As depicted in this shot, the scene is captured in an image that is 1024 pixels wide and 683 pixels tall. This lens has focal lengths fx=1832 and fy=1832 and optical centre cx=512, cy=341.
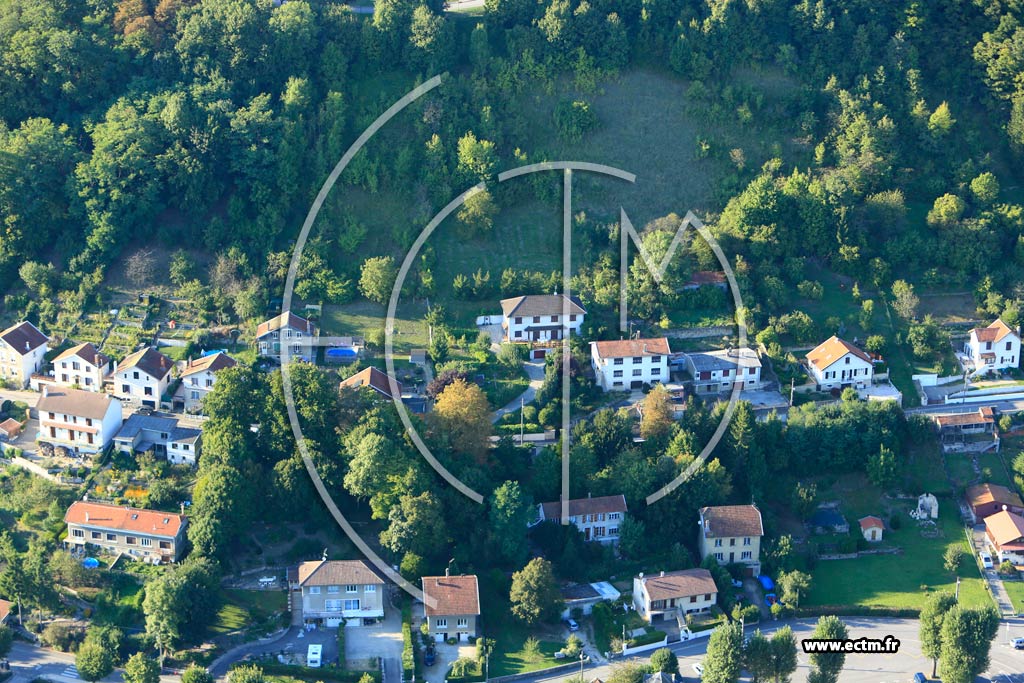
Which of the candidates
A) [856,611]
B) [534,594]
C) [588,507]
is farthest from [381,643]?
[856,611]

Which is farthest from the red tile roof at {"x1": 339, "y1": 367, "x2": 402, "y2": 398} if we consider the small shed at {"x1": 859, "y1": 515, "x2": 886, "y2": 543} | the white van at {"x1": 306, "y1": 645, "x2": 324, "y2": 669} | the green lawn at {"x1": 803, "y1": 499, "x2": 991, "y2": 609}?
the small shed at {"x1": 859, "y1": 515, "x2": 886, "y2": 543}

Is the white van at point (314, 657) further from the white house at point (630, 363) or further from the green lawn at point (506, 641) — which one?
the white house at point (630, 363)

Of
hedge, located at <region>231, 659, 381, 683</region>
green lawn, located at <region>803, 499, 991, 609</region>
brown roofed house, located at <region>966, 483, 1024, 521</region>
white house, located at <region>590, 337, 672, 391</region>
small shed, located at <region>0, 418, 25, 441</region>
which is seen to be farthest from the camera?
white house, located at <region>590, 337, 672, 391</region>

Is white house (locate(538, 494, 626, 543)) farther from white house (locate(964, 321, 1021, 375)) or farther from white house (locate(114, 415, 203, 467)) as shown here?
white house (locate(964, 321, 1021, 375))

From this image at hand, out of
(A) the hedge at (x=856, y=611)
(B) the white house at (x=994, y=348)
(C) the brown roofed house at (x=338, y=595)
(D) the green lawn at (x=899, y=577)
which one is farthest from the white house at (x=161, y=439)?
(B) the white house at (x=994, y=348)

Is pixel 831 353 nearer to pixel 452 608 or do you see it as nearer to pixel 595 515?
pixel 595 515

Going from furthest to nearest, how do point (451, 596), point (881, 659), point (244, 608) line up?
1. point (244, 608)
2. point (881, 659)
3. point (451, 596)

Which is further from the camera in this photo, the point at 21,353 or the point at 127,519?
the point at 21,353
